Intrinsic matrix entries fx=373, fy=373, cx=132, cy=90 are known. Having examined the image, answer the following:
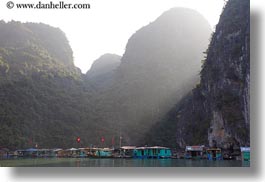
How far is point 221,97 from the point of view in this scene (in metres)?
13.4

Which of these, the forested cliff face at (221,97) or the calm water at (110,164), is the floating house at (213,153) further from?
the calm water at (110,164)

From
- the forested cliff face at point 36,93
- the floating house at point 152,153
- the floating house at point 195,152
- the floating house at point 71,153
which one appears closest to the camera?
the forested cliff face at point 36,93

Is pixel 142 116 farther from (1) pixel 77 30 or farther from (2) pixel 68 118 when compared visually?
(1) pixel 77 30

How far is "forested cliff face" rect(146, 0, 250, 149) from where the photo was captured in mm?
10931

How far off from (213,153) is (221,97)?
2297 millimetres

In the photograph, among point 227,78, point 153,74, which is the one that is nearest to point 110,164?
point 227,78

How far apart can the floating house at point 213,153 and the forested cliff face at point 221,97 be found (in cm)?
31

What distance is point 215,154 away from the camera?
13969 mm

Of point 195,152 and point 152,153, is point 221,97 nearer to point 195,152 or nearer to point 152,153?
point 195,152

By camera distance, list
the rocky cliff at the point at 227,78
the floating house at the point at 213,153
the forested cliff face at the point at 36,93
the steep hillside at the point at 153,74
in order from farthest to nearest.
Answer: the steep hillside at the point at 153,74 → the floating house at the point at 213,153 → the forested cliff face at the point at 36,93 → the rocky cliff at the point at 227,78

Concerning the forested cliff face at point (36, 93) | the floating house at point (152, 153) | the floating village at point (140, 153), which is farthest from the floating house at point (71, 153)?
the floating house at point (152, 153)

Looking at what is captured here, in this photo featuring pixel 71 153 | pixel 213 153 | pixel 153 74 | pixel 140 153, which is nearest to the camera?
pixel 213 153

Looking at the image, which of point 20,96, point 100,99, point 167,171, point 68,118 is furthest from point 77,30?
point 100,99

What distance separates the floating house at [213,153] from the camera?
1333 cm
